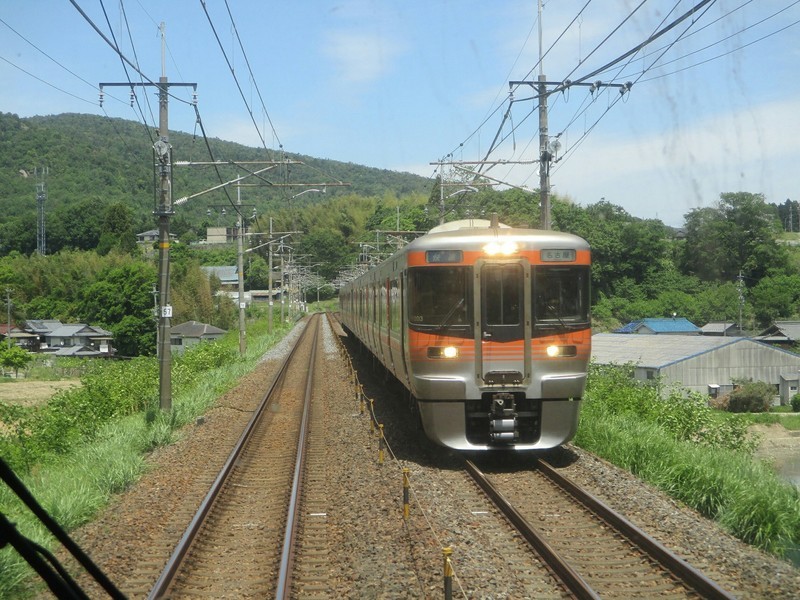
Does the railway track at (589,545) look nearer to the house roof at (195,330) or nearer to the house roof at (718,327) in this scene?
the house roof at (718,327)

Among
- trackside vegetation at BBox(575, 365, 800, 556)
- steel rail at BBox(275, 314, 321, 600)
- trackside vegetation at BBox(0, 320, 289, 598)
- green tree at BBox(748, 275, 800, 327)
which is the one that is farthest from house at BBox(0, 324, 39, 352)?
trackside vegetation at BBox(575, 365, 800, 556)

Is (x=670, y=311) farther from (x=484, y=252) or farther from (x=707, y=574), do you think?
(x=707, y=574)

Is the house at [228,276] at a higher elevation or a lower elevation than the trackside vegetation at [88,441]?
higher

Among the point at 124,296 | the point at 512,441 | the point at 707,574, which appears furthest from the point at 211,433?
the point at 124,296

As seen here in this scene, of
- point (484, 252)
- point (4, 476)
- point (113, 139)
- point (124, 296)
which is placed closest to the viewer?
point (4, 476)

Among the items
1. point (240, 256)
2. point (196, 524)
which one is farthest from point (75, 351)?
point (196, 524)

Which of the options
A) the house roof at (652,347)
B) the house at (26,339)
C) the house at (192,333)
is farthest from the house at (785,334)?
the house at (26,339)

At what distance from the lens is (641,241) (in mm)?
45188

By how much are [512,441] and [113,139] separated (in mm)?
101265

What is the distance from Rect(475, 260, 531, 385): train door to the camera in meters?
10.1

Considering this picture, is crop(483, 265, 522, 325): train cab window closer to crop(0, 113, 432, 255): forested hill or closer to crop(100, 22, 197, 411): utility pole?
crop(100, 22, 197, 411): utility pole

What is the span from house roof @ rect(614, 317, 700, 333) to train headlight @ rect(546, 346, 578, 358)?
39.6 m

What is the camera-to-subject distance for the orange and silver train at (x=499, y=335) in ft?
33.0

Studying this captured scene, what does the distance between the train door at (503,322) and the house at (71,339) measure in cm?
5780
